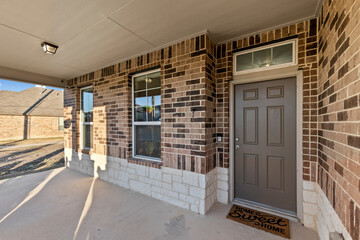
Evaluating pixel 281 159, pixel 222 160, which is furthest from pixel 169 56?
pixel 281 159

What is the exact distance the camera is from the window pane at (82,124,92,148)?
4.24m

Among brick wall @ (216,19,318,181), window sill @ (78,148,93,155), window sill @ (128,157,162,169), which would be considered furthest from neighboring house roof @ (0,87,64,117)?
brick wall @ (216,19,318,181)

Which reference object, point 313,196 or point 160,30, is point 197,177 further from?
point 160,30

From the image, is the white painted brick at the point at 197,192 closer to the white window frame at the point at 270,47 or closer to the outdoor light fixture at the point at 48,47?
the white window frame at the point at 270,47

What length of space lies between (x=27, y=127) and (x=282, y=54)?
19117mm

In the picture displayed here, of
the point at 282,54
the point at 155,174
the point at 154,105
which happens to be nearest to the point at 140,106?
the point at 154,105

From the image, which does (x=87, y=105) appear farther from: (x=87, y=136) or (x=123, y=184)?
(x=123, y=184)

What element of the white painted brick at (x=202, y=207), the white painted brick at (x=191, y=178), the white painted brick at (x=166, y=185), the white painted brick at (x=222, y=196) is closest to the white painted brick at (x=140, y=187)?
the white painted brick at (x=166, y=185)

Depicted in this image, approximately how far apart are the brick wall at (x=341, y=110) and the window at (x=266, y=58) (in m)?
0.39

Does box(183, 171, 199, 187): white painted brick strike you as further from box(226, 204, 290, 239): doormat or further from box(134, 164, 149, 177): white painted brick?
box(134, 164, 149, 177): white painted brick

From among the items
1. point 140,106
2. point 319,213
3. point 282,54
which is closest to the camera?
point 319,213

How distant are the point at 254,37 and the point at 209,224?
2741 millimetres

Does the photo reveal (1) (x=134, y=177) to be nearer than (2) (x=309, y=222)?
No

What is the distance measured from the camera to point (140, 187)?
9.73 feet
